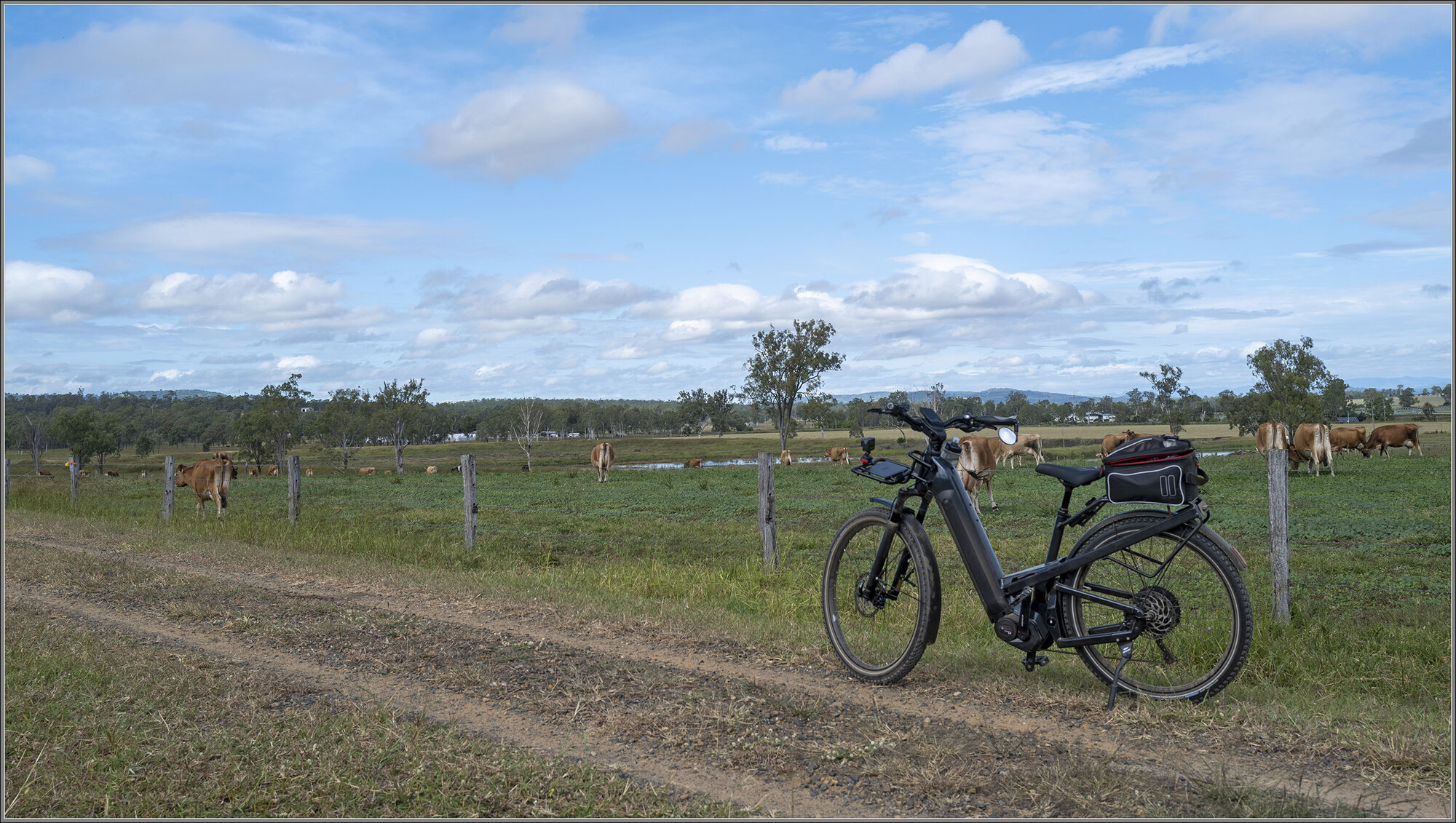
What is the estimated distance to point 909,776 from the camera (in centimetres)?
379

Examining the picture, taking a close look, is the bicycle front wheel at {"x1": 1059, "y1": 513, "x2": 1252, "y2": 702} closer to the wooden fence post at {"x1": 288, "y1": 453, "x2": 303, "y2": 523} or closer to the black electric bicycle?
the black electric bicycle

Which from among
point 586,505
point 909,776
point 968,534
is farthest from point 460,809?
point 586,505

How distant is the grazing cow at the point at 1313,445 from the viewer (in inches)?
1109

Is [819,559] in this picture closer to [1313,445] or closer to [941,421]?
[941,421]

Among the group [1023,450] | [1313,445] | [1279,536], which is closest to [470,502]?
[1279,536]

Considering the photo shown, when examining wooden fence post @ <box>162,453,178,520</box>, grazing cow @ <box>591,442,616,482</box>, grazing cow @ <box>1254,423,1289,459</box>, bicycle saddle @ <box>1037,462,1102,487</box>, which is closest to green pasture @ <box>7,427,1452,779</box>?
wooden fence post @ <box>162,453,178,520</box>

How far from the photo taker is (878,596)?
5.65 meters

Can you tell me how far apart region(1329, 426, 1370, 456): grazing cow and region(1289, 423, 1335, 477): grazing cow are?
819cm

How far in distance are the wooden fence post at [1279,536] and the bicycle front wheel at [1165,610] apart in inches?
105

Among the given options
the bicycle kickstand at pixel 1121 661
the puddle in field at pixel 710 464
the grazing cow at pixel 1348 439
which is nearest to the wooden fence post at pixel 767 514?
the bicycle kickstand at pixel 1121 661

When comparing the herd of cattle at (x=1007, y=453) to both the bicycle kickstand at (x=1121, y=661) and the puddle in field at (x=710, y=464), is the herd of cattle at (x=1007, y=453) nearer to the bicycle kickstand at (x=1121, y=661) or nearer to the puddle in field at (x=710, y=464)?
the bicycle kickstand at (x=1121, y=661)

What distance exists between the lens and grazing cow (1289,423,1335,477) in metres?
28.2

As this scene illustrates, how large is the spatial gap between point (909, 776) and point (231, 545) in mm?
12425

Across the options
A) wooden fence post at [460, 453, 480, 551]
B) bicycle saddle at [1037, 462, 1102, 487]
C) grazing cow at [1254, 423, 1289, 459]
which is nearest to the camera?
bicycle saddle at [1037, 462, 1102, 487]
